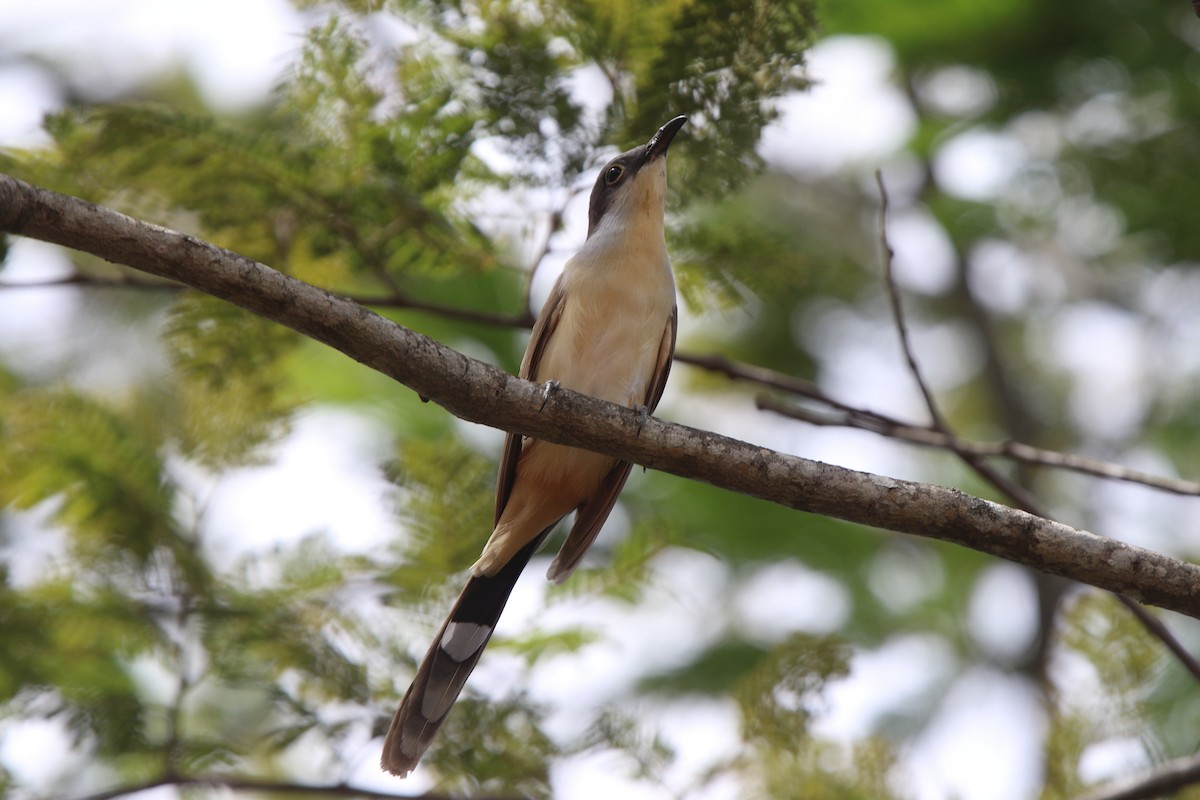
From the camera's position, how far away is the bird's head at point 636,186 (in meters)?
5.09

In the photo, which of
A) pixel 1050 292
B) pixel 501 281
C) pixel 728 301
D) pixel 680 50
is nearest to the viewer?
→ pixel 680 50

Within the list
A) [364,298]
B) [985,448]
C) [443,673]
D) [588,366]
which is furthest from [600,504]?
[985,448]

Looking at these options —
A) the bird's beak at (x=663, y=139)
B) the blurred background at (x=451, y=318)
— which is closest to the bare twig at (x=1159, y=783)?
the blurred background at (x=451, y=318)

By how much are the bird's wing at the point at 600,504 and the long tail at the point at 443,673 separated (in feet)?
0.98

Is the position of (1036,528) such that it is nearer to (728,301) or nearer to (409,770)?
(728,301)

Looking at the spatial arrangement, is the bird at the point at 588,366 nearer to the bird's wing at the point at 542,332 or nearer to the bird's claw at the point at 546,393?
the bird's wing at the point at 542,332

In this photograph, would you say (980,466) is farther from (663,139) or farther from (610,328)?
(663,139)

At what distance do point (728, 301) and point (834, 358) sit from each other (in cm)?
420

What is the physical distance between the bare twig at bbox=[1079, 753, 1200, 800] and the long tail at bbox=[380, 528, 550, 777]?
102 inches

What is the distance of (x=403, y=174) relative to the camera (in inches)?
177

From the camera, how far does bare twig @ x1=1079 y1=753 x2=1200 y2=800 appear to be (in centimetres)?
432

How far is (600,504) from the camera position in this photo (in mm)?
5367

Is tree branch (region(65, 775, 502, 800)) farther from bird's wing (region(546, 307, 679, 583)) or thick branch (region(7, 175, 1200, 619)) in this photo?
thick branch (region(7, 175, 1200, 619))

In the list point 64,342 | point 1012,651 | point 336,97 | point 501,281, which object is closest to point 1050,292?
point 1012,651
